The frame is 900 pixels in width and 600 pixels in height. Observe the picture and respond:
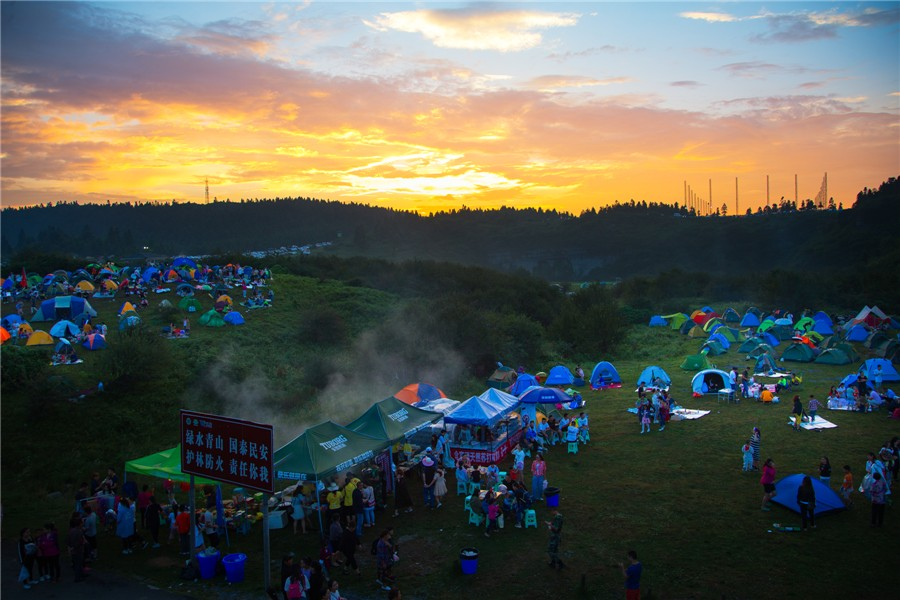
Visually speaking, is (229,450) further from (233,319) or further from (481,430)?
(233,319)

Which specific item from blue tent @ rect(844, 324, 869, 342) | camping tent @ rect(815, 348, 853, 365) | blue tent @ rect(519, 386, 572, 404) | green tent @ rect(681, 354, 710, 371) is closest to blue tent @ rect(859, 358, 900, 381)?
camping tent @ rect(815, 348, 853, 365)

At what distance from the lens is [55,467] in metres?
20.1

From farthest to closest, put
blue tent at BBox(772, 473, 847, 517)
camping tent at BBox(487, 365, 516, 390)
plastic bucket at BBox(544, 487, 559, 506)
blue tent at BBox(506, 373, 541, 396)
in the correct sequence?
camping tent at BBox(487, 365, 516, 390) → blue tent at BBox(506, 373, 541, 396) → plastic bucket at BBox(544, 487, 559, 506) → blue tent at BBox(772, 473, 847, 517)

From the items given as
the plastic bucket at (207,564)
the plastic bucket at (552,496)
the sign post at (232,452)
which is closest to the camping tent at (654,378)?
the plastic bucket at (552,496)

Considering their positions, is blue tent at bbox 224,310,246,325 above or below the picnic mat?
above

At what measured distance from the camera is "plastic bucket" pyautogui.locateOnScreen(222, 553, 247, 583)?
39.8 feet

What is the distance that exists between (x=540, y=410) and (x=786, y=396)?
1201 centimetres

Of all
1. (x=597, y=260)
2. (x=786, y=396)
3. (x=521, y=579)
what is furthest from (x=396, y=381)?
(x=597, y=260)

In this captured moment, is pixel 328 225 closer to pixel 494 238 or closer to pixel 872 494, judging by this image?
pixel 494 238

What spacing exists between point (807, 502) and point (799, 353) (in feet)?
83.3

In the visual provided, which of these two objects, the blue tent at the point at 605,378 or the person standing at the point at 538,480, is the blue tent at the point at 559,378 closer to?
the blue tent at the point at 605,378

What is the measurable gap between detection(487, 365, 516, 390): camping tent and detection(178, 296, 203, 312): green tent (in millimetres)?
23092

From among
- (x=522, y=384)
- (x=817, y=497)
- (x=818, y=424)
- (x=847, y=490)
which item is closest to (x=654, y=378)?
(x=522, y=384)

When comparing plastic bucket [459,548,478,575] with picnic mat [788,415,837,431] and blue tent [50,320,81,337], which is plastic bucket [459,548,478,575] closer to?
picnic mat [788,415,837,431]
